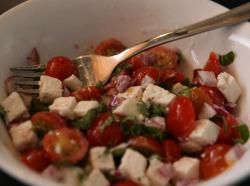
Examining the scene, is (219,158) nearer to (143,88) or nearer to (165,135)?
(165,135)

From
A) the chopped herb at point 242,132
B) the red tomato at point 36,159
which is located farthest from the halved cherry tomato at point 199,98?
the red tomato at point 36,159

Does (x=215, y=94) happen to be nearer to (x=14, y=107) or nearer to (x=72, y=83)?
(x=72, y=83)

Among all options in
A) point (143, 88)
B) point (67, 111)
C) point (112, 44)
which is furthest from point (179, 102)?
point (112, 44)

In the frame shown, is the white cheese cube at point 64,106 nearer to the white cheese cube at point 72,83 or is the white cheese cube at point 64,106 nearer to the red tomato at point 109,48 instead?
the white cheese cube at point 72,83

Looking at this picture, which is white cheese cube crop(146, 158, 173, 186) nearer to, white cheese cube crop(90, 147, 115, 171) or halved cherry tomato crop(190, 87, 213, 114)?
white cheese cube crop(90, 147, 115, 171)

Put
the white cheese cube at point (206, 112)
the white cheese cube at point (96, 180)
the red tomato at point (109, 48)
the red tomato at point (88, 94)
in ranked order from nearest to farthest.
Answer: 1. the white cheese cube at point (96, 180)
2. the white cheese cube at point (206, 112)
3. the red tomato at point (88, 94)
4. the red tomato at point (109, 48)

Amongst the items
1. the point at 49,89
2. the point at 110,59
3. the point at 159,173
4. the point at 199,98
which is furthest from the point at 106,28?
the point at 159,173

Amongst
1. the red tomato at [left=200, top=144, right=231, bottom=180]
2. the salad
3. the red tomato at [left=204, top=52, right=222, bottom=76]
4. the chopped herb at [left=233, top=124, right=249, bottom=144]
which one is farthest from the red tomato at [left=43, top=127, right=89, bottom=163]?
the red tomato at [left=204, top=52, right=222, bottom=76]
